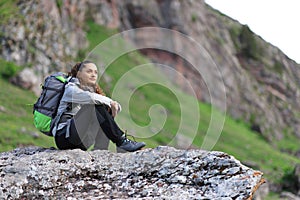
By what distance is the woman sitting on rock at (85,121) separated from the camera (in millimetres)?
8883

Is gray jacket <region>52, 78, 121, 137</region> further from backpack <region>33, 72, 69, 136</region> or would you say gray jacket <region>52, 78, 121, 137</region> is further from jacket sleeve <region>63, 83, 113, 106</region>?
backpack <region>33, 72, 69, 136</region>

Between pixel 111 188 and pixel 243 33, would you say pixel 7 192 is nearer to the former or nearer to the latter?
pixel 111 188

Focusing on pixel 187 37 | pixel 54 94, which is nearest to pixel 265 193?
pixel 54 94

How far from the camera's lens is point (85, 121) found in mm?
8984

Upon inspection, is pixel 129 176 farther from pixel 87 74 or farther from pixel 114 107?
pixel 87 74

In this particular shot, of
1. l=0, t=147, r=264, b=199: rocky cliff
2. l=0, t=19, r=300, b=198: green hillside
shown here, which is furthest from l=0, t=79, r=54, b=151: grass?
l=0, t=147, r=264, b=199: rocky cliff

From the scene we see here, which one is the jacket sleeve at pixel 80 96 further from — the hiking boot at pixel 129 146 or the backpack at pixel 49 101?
the hiking boot at pixel 129 146

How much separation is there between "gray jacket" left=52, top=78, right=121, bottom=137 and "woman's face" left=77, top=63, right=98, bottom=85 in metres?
0.37

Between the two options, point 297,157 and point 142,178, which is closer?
point 142,178

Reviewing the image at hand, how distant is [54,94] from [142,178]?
8.52 feet

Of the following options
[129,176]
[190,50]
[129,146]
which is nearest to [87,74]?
[129,146]

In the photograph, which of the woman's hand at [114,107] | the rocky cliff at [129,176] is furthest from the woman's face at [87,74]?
the rocky cliff at [129,176]

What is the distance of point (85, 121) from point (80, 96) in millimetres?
505

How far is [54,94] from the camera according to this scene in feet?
29.9
